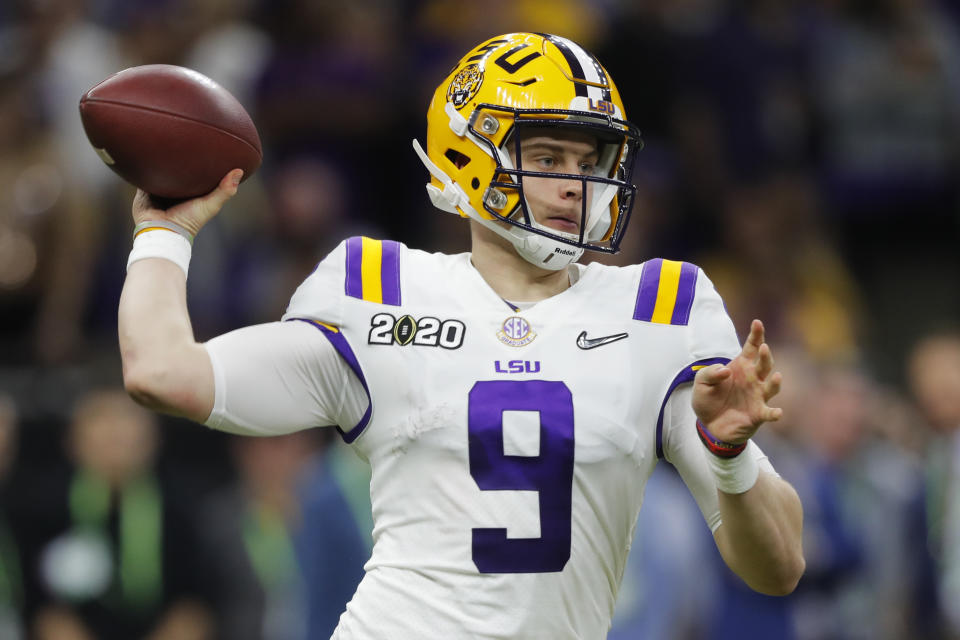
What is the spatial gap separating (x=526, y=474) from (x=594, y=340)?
33 cm

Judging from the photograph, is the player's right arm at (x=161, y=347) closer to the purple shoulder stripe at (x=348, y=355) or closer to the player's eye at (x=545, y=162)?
the purple shoulder stripe at (x=348, y=355)

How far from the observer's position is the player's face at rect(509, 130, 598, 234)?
318 centimetres

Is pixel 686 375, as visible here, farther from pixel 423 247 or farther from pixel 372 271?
Answer: pixel 423 247

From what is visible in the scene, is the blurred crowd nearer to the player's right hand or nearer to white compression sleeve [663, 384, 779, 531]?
white compression sleeve [663, 384, 779, 531]

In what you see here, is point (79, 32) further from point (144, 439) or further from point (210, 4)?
point (144, 439)

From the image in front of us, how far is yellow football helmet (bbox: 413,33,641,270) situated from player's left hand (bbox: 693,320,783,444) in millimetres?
494

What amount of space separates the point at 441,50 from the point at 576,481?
5.58 m

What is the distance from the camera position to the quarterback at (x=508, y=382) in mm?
2879

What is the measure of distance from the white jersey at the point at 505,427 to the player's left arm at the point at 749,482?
0.11 m

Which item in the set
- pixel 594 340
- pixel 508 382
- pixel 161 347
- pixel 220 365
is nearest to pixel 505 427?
pixel 508 382

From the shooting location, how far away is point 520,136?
3203 mm

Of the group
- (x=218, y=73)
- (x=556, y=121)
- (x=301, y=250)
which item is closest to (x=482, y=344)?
(x=556, y=121)

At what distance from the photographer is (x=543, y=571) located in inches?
115

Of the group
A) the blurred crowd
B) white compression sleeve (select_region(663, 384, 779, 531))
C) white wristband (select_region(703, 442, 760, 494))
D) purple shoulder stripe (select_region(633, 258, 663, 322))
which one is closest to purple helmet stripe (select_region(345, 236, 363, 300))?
purple shoulder stripe (select_region(633, 258, 663, 322))
